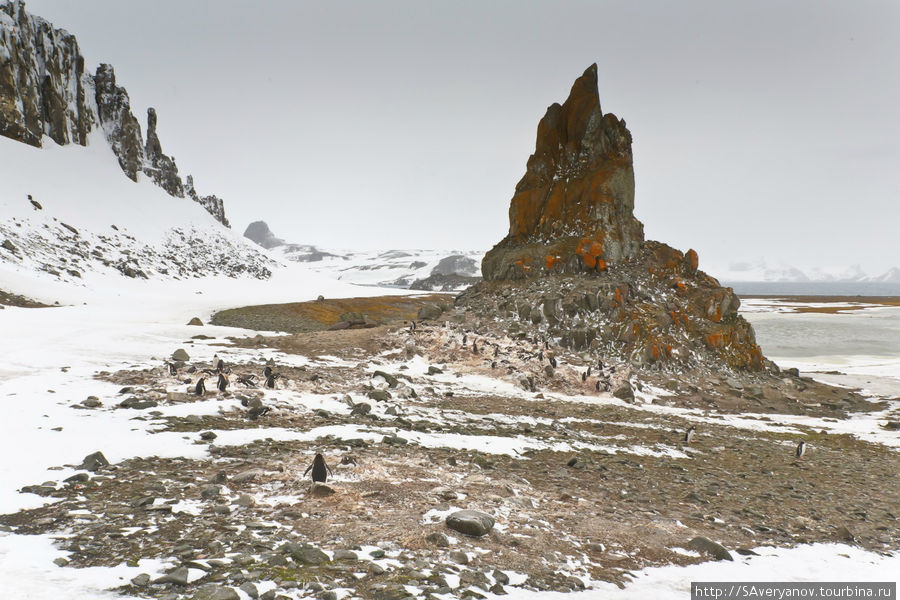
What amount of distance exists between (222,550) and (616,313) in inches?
931

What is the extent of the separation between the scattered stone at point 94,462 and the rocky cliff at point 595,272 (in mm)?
20874

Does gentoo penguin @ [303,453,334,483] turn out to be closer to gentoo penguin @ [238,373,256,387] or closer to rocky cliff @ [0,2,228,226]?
gentoo penguin @ [238,373,256,387]

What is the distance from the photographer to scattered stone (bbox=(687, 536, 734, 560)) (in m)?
6.48

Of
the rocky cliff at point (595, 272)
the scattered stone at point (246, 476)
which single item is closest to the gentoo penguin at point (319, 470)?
the scattered stone at point (246, 476)

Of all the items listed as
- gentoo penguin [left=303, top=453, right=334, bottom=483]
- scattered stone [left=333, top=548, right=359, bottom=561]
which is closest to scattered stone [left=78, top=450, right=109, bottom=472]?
gentoo penguin [left=303, top=453, right=334, bottom=483]

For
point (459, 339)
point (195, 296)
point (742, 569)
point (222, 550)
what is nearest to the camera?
point (222, 550)

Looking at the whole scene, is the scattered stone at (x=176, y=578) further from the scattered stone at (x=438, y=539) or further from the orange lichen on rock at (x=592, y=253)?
the orange lichen on rock at (x=592, y=253)

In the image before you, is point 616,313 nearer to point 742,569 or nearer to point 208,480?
point 742,569

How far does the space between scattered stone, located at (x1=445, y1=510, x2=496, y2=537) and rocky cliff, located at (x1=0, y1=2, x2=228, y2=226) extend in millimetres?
79755

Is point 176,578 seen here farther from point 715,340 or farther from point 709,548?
point 715,340

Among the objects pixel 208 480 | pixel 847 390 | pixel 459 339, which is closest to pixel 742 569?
pixel 208 480

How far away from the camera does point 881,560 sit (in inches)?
281

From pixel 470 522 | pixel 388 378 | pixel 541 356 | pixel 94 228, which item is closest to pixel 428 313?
pixel 541 356

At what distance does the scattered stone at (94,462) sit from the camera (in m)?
7.33
